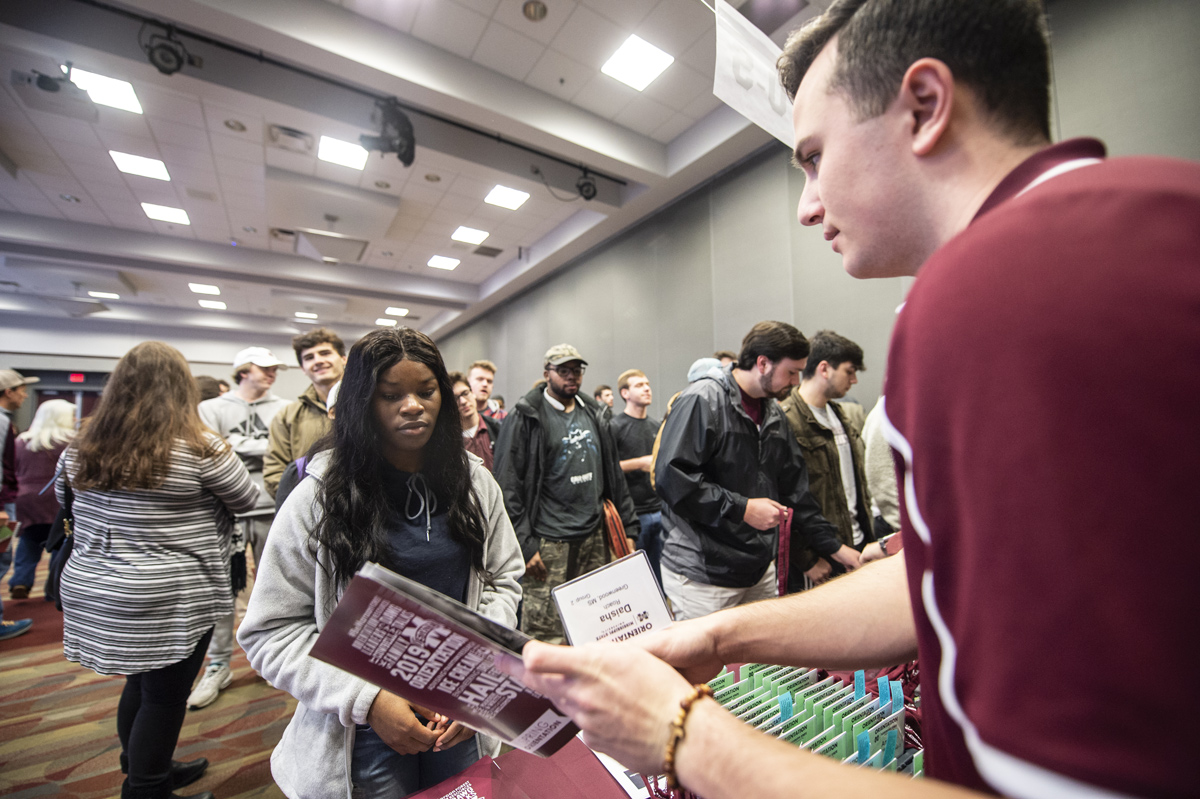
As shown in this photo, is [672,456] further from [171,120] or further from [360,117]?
[171,120]

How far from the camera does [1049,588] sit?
284mm

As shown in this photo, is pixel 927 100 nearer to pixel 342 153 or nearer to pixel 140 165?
pixel 342 153

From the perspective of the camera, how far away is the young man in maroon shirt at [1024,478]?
27cm

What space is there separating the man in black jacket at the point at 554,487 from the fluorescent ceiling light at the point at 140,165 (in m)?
5.55

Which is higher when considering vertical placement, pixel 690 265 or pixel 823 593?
pixel 690 265

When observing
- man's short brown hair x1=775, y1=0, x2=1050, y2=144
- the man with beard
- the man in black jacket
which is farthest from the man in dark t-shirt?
man's short brown hair x1=775, y1=0, x2=1050, y2=144

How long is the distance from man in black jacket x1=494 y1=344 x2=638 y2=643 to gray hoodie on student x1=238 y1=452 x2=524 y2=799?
1.56 m

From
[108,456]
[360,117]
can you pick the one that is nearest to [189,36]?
[360,117]

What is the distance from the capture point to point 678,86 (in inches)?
181

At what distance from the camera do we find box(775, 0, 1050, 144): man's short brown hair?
506mm

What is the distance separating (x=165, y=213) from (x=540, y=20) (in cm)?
604

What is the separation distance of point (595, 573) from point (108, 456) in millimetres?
1731

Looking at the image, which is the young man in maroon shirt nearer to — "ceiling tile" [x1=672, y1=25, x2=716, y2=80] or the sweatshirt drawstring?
the sweatshirt drawstring

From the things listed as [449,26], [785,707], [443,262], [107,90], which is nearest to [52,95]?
[107,90]
